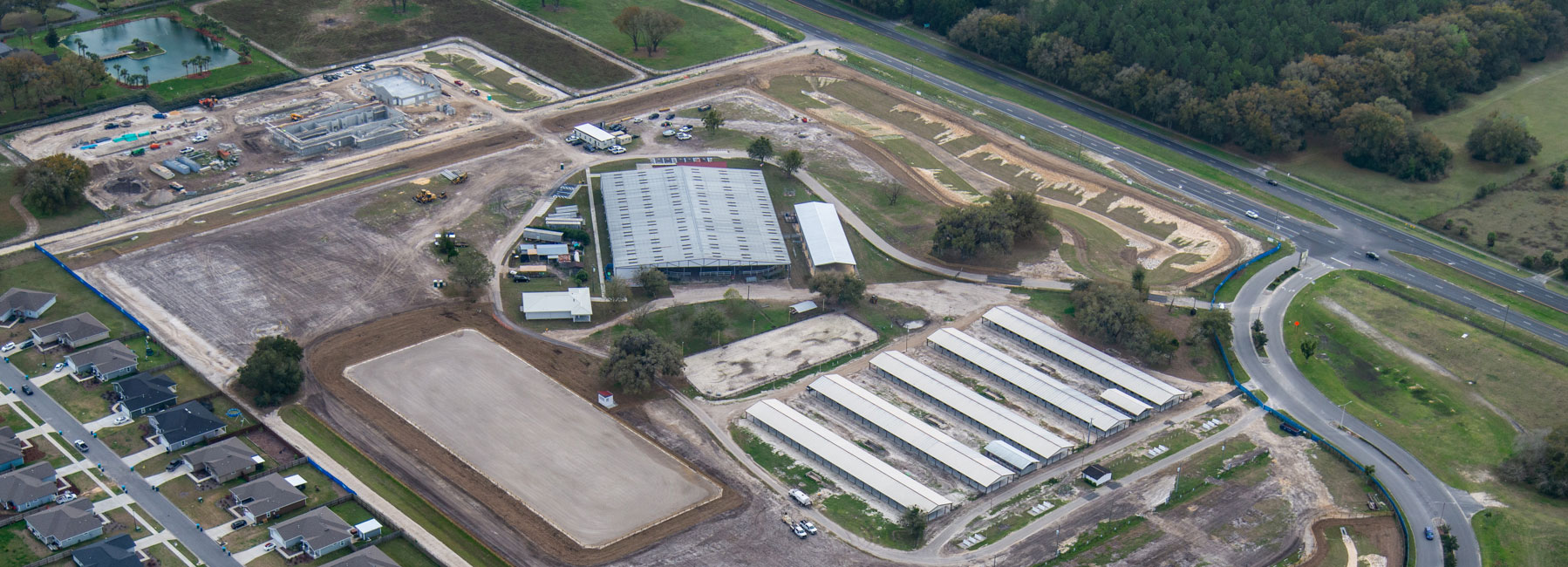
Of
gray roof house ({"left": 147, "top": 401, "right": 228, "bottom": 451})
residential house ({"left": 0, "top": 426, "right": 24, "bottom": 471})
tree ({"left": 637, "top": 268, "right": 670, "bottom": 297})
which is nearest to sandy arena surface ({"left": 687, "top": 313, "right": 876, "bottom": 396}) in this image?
tree ({"left": 637, "top": 268, "right": 670, "bottom": 297})

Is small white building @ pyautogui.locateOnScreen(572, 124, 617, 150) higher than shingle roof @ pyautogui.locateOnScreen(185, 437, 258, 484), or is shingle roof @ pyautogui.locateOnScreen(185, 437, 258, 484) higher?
small white building @ pyautogui.locateOnScreen(572, 124, 617, 150)

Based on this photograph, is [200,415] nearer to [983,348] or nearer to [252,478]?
[252,478]

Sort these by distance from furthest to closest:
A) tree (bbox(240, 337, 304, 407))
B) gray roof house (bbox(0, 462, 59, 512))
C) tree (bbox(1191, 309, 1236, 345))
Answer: tree (bbox(1191, 309, 1236, 345))
tree (bbox(240, 337, 304, 407))
gray roof house (bbox(0, 462, 59, 512))

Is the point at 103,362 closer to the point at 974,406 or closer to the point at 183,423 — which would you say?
the point at 183,423

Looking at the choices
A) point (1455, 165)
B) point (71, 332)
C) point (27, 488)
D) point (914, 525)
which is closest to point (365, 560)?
point (27, 488)

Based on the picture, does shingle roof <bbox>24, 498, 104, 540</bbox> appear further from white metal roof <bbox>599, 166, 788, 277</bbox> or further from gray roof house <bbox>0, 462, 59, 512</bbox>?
white metal roof <bbox>599, 166, 788, 277</bbox>

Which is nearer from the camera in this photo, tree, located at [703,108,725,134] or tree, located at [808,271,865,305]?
tree, located at [808,271,865,305]

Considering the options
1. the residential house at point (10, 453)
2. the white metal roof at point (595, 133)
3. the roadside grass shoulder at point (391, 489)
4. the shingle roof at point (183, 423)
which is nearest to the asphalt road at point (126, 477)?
the residential house at point (10, 453)
